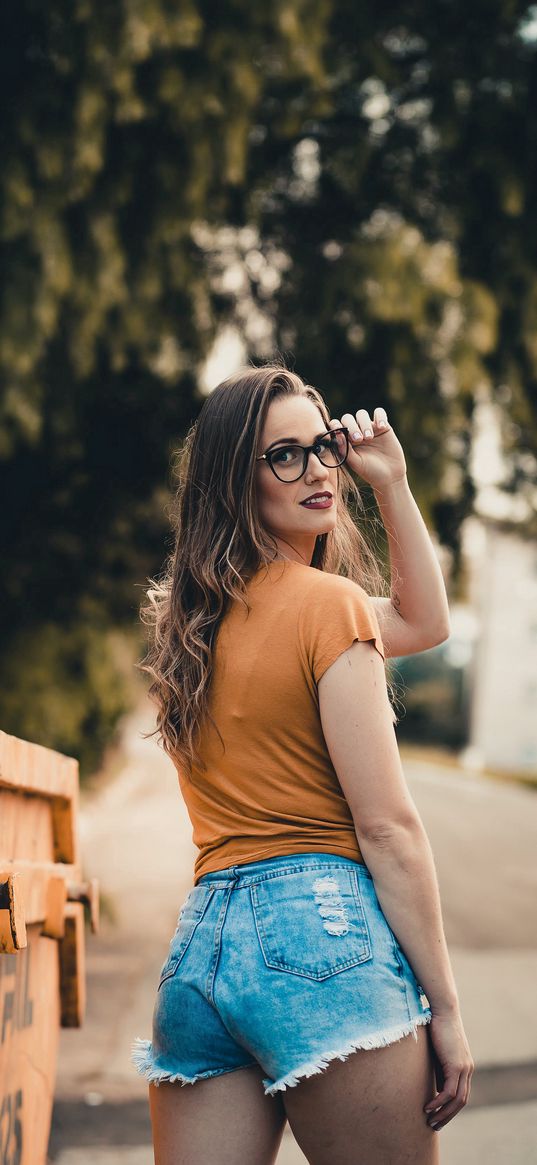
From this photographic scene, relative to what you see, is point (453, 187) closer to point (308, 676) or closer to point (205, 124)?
point (205, 124)

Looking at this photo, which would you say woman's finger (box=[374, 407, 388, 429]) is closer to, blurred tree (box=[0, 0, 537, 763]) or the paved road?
blurred tree (box=[0, 0, 537, 763])

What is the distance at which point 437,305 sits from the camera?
5074 millimetres

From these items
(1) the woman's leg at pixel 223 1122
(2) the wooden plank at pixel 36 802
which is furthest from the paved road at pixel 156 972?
(1) the woman's leg at pixel 223 1122

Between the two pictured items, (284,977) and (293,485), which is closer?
(284,977)

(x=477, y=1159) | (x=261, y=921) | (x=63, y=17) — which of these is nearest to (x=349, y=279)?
(x=63, y=17)

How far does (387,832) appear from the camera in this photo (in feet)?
5.26

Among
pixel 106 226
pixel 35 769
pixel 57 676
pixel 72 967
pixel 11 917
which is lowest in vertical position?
pixel 72 967

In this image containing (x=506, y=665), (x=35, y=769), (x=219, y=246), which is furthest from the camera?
(x=506, y=665)

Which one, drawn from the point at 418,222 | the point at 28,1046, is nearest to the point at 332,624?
the point at 28,1046

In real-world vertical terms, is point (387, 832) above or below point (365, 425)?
below

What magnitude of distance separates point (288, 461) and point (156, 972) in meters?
5.11

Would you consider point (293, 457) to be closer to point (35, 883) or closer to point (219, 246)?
point (35, 883)

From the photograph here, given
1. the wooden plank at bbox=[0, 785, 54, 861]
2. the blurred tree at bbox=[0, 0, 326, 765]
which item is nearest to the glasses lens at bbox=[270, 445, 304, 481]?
the wooden plank at bbox=[0, 785, 54, 861]

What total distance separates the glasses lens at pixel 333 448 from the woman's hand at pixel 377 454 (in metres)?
0.03
